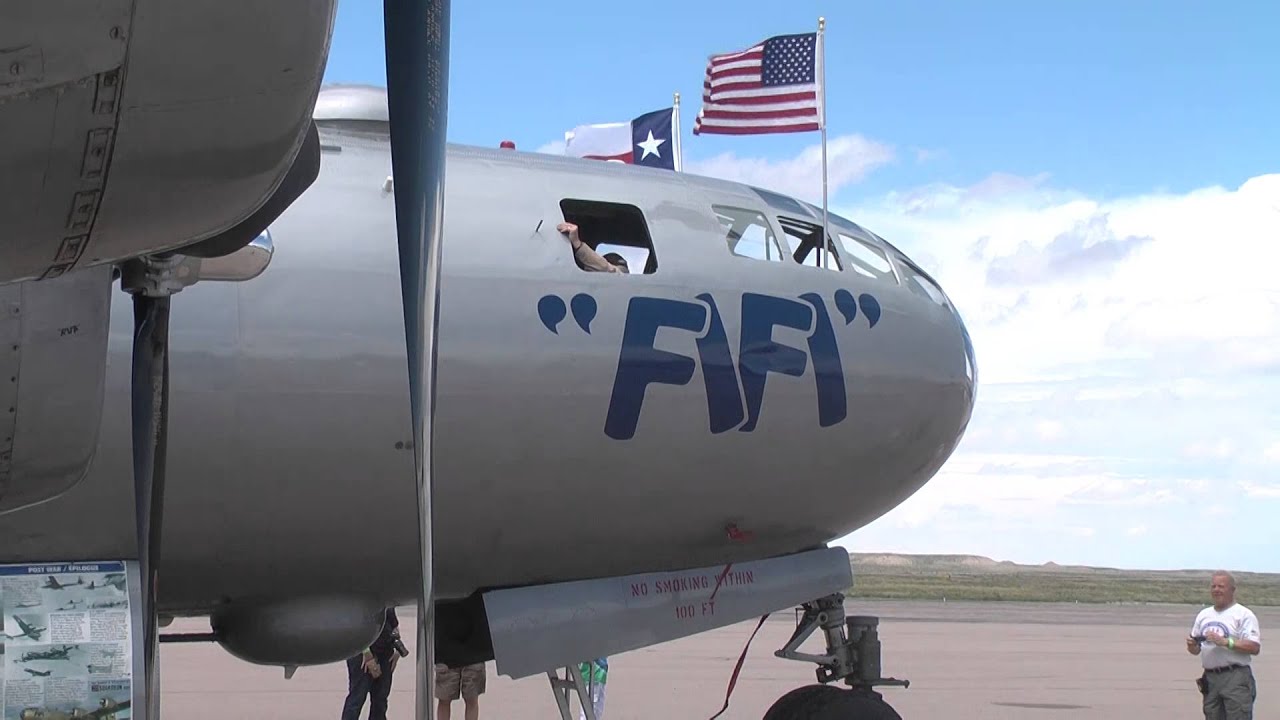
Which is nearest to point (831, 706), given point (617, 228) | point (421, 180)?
point (617, 228)

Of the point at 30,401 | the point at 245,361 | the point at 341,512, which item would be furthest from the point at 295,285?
the point at 30,401

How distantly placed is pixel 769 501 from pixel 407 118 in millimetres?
5058

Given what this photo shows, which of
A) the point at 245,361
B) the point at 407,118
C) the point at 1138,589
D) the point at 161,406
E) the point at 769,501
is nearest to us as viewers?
the point at 407,118

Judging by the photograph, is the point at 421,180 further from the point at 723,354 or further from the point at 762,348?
the point at 762,348

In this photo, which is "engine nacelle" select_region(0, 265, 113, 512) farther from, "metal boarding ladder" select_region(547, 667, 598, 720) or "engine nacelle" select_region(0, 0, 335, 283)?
"metal boarding ladder" select_region(547, 667, 598, 720)

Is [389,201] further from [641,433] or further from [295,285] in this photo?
[641,433]

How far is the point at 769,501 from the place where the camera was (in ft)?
27.3

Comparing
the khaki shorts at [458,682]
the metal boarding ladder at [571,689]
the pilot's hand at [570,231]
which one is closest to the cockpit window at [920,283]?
the pilot's hand at [570,231]

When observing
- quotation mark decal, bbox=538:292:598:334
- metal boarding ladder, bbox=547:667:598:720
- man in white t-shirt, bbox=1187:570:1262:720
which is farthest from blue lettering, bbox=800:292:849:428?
man in white t-shirt, bbox=1187:570:1262:720

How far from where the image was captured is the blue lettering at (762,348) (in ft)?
26.4

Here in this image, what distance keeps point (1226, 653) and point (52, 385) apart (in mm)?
8815

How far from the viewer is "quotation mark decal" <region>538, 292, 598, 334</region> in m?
7.64

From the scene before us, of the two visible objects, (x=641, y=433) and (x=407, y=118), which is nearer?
(x=407, y=118)

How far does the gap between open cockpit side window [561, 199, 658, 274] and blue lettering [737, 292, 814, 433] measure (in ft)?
2.07
